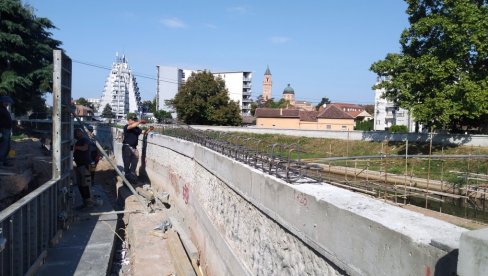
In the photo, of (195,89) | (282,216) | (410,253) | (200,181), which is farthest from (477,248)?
(195,89)

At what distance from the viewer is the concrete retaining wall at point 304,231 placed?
293 cm

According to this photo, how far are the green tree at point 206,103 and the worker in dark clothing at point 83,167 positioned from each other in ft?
150

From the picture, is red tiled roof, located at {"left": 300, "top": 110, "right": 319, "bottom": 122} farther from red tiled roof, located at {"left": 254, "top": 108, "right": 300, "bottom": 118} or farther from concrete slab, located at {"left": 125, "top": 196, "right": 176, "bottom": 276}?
concrete slab, located at {"left": 125, "top": 196, "right": 176, "bottom": 276}

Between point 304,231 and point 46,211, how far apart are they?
15.8 ft

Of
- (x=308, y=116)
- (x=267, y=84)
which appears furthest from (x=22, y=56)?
(x=267, y=84)

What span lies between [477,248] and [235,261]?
17.4 feet

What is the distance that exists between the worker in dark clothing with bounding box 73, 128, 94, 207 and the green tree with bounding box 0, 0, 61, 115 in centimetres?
2045

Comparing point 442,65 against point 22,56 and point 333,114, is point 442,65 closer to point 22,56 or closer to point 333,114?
point 22,56

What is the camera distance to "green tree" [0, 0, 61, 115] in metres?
28.6

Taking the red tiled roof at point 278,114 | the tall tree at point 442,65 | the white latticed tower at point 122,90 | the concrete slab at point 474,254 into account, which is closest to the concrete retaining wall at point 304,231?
the concrete slab at point 474,254

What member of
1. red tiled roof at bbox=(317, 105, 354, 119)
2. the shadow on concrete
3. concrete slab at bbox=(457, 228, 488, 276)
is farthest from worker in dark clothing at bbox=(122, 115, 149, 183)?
red tiled roof at bbox=(317, 105, 354, 119)

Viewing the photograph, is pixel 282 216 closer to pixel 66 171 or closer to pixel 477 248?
pixel 477 248

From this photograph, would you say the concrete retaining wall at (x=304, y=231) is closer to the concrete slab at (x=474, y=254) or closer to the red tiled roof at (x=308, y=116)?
the concrete slab at (x=474, y=254)

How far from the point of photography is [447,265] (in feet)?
8.35
